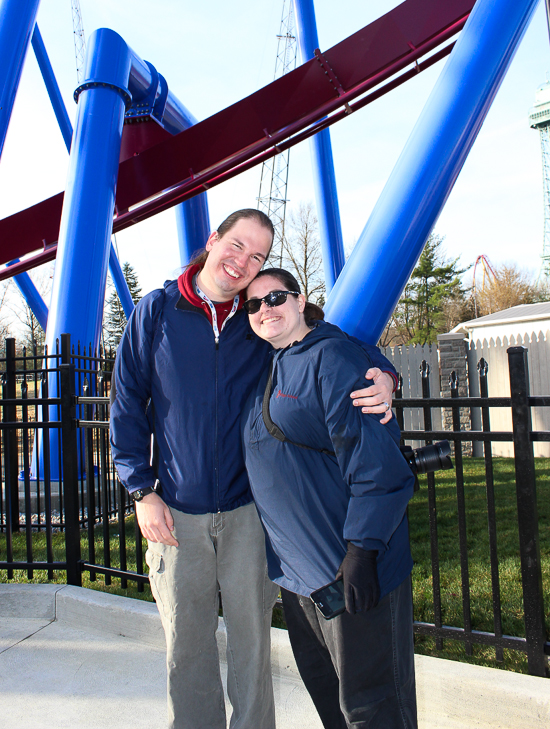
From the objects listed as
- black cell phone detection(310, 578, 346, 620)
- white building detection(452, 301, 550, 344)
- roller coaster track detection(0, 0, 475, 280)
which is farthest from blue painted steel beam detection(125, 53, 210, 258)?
black cell phone detection(310, 578, 346, 620)

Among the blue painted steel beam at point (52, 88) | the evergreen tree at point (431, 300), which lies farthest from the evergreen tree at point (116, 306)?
the blue painted steel beam at point (52, 88)

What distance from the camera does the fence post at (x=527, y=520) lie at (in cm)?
240

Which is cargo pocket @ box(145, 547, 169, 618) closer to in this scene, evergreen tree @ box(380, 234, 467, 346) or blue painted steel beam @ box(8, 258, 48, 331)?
blue painted steel beam @ box(8, 258, 48, 331)

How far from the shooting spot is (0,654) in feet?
9.91

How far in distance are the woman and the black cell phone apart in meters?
0.04

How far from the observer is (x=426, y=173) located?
3904mm

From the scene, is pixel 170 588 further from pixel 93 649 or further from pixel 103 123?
pixel 103 123

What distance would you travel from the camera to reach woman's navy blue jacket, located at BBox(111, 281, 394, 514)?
1905 millimetres

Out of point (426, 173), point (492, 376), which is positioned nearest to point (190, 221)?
point (492, 376)

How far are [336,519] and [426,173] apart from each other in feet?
10.3

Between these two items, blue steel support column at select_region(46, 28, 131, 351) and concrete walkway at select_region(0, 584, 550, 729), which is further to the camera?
blue steel support column at select_region(46, 28, 131, 351)

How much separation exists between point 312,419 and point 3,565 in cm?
341

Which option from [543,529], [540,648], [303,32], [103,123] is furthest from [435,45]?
[540,648]

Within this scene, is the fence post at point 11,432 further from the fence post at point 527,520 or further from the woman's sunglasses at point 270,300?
the fence post at point 527,520
